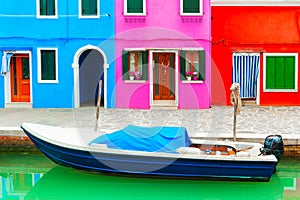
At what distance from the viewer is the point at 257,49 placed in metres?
17.9

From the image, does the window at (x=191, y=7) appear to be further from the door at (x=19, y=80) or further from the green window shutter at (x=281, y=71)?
the door at (x=19, y=80)

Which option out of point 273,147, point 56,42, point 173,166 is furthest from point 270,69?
point 173,166

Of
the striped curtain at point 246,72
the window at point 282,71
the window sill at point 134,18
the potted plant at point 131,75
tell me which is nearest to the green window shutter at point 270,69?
the window at point 282,71

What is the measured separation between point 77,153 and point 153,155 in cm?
149

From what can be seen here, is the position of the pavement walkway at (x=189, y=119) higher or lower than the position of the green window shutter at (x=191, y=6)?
lower

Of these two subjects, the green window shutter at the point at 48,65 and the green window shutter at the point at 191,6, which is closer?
the green window shutter at the point at 191,6

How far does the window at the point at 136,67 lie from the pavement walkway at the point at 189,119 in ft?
3.98

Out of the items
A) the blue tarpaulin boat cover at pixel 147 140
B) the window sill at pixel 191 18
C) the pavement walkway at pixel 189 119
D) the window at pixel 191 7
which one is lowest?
the pavement walkway at pixel 189 119

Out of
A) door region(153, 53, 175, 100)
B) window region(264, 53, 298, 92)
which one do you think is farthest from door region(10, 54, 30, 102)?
window region(264, 53, 298, 92)

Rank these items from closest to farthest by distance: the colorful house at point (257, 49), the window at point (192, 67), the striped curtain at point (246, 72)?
the window at point (192, 67) < the colorful house at point (257, 49) < the striped curtain at point (246, 72)

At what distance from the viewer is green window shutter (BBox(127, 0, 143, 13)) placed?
1703cm

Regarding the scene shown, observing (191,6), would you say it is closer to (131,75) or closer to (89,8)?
(131,75)

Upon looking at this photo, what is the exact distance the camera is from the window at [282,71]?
1783 cm

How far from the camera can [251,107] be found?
17.5m
